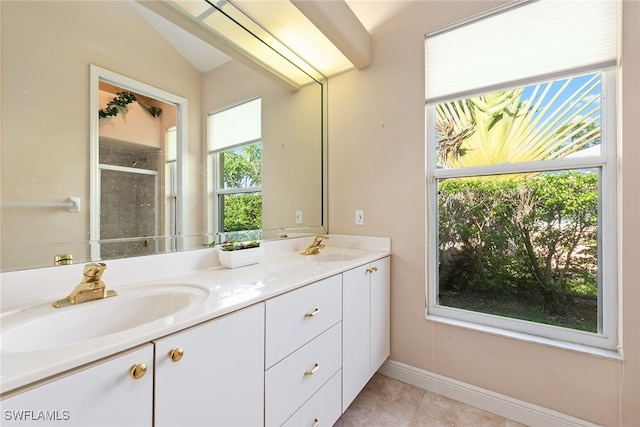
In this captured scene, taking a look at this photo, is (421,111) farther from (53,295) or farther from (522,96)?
(53,295)

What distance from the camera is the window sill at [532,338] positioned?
4.05 ft

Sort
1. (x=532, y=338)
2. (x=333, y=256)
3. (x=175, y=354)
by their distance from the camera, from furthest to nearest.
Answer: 1. (x=333, y=256)
2. (x=532, y=338)
3. (x=175, y=354)

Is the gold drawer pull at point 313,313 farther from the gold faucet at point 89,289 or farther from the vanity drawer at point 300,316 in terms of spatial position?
the gold faucet at point 89,289

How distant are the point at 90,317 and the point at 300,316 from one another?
0.66 metres

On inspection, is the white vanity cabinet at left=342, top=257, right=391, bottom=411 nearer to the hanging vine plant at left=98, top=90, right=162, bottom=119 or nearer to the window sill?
the window sill

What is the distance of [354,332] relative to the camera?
137cm

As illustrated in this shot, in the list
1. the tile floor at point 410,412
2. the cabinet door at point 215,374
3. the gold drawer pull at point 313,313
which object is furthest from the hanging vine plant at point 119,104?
the tile floor at point 410,412

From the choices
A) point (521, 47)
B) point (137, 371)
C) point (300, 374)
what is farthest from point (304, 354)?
point (521, 47)

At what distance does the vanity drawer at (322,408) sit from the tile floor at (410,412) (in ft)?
0.81

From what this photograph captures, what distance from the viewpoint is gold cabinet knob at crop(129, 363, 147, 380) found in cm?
56

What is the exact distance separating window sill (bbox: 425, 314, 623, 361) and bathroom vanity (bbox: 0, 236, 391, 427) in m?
0.48

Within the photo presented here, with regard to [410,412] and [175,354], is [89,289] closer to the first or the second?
[175,354]

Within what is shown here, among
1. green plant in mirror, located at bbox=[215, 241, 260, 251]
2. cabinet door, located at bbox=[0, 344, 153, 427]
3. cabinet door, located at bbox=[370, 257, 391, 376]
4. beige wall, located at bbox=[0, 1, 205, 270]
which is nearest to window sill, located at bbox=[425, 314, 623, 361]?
cabinet door, located at bbox=[370, 257, 391, 376]

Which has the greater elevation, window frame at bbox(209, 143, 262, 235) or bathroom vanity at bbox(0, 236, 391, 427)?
window frame at bbox(209, 143, 262, 235)
